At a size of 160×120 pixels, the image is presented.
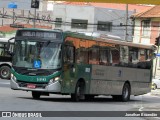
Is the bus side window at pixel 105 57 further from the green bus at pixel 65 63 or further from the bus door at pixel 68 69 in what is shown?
the bus door at pixel 68 69

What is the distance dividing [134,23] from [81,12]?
12745 millimetres

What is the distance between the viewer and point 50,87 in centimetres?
2138

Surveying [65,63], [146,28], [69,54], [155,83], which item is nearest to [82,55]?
[69,54]

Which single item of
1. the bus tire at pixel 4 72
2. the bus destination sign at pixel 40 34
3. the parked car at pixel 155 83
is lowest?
the parked car at pixel 155 83

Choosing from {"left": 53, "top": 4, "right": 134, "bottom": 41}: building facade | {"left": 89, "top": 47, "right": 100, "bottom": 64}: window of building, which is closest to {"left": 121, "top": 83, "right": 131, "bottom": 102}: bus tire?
{"left": 89, "top": 47, "right": 100, "bottom": 64}: window of building

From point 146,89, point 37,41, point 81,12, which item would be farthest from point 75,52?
point 81,12

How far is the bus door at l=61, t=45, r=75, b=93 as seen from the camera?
2172 centimetres

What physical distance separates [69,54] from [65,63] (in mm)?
496

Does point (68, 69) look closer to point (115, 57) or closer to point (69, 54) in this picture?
point (69, 54)

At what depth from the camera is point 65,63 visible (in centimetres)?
2173

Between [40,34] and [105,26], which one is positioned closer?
[40,34]

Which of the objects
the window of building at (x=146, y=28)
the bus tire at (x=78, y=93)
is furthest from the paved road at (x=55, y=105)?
the window of building at (x=146, y=28)

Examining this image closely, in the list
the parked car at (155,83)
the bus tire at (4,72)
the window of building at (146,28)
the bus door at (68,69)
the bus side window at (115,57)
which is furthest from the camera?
the window of building at (146,28)

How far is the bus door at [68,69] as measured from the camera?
21.7m
